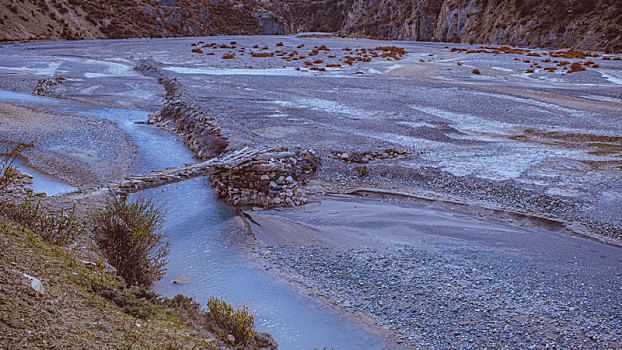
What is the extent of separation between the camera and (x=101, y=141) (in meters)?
16.2

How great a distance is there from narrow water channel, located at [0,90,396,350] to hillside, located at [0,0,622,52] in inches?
1940

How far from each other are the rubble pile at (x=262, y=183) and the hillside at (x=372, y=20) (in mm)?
47173

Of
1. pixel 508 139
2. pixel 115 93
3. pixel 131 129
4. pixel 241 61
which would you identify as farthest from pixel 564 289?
pixel 241 61

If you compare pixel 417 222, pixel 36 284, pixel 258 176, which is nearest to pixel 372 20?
pixel 258 176

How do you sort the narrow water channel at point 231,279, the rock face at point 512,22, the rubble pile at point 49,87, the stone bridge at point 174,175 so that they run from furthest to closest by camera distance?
1. the rock face at point 512,22
2. the rubble pile at point 49,87
3. the stone bridge at point 174,175
4. the narrow water channel at point 231,279

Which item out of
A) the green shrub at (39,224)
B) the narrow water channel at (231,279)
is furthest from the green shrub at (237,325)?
the green shrub at (39,224)

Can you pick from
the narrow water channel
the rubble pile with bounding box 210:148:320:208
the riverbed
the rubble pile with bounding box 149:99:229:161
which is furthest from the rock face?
the narrow water channel

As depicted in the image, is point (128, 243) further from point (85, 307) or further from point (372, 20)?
point (372, 20)

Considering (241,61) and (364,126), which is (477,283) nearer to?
(364,126)

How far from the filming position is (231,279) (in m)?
7.92

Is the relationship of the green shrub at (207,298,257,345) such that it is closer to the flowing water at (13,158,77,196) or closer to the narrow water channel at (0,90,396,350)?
the narrow water channel at (0,90,396,350)

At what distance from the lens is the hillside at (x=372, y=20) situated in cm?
5372

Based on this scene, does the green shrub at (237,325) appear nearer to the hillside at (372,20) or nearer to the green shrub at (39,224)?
the green shrub at (39,224)

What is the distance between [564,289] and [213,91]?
65.1 feet
